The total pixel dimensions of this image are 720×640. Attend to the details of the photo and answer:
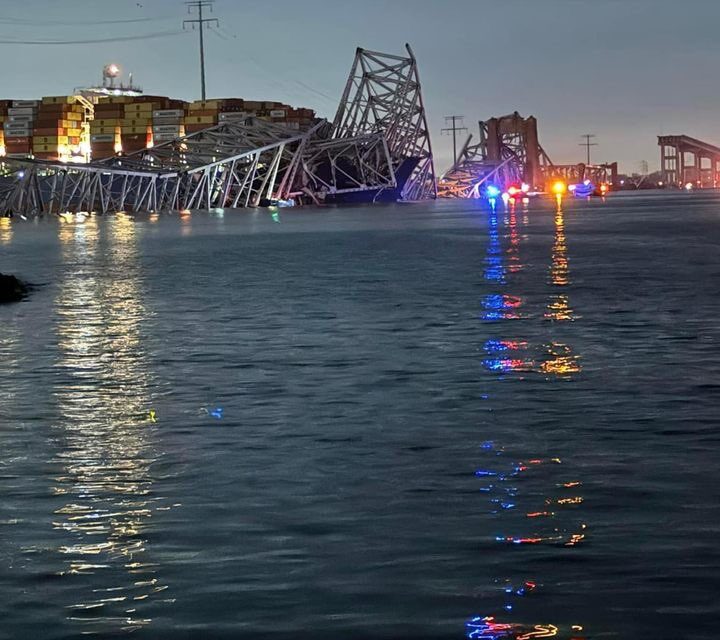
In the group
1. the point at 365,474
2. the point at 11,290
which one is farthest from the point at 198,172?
the point at 365,474

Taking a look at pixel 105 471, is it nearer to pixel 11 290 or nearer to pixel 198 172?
pixel 11 290

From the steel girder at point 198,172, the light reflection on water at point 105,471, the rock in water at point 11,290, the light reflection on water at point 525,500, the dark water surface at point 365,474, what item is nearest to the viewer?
the light reflection on water at point 525,500

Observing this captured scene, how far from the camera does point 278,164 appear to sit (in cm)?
14338

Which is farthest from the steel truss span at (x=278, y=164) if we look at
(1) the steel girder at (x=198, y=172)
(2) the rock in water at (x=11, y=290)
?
(2) the rock in water at (x=11, y=290)

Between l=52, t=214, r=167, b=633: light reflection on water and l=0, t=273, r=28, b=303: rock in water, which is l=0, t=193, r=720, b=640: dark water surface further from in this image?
l=0, t=273, r=28, b=303: rock in water

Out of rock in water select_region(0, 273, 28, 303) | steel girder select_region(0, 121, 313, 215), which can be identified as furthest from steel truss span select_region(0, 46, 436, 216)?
rock in water select_region(0, 273, 28, 303)

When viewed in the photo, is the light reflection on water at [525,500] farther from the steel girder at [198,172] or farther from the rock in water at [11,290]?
the steel girder at [198,172]

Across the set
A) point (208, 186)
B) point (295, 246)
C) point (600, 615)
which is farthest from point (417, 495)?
point (208, 186)

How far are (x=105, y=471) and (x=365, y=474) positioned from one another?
6.44ft

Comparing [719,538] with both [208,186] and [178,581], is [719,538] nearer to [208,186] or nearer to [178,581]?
[178,581]

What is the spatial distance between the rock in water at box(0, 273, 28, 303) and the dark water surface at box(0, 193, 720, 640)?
4787 millimetres

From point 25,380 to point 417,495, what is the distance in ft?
25.2

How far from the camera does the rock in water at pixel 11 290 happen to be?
2852 cm

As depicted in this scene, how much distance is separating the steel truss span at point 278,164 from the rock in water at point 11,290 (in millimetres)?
100108
